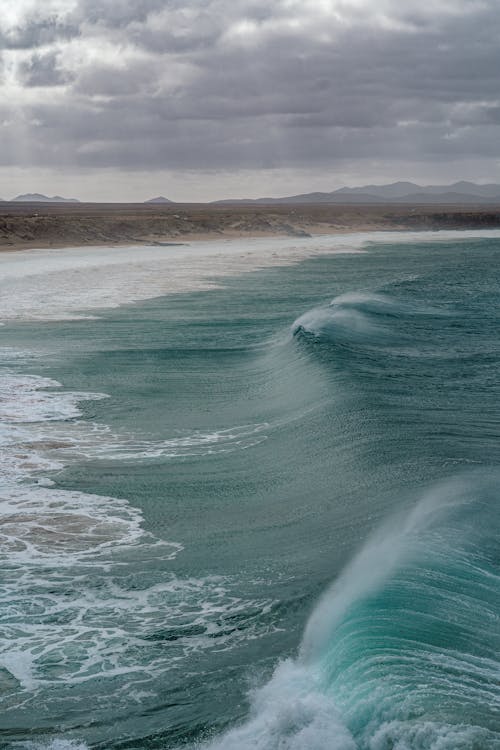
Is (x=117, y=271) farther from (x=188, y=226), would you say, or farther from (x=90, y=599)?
(x=188, y=226)

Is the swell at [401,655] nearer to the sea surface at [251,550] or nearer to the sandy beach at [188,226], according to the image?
the sea surface at [251,550]

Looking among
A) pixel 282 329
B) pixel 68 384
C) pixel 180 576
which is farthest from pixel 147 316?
pixel 180 576

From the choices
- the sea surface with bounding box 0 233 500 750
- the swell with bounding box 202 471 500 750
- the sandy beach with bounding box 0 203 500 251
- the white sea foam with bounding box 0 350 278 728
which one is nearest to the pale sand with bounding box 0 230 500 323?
the sandy beach with bounding box 0 203 500 251

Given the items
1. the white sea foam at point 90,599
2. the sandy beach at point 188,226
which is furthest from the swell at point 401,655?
the sandy beach at point 188,226

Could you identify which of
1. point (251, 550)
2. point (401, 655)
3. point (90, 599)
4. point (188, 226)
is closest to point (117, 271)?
point (251, 550)

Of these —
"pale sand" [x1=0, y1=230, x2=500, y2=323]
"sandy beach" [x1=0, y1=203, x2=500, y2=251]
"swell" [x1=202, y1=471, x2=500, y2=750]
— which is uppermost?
"sandy beach" [x1=0, y1=203, x2=500, y2=251]

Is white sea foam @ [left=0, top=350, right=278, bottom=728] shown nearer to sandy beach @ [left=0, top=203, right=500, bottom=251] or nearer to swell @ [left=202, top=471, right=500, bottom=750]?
swell @ [left=202, top=471, right=500, bottom=750]

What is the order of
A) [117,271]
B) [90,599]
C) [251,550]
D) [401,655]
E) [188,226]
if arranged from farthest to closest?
1. [188,226]
2. [117,271]
3. [251,550]
4. [90,599]
5. [401,655]

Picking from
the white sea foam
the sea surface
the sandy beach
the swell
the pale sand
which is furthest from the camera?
the sandy beach

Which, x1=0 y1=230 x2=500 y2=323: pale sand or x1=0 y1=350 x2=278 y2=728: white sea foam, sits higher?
x1=0 y1=230 x2=500 y2=323: pale sand
